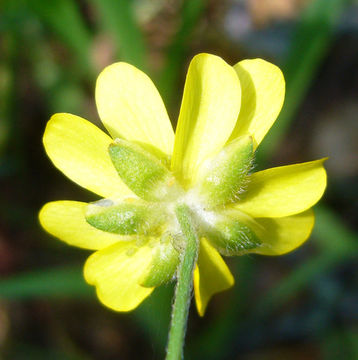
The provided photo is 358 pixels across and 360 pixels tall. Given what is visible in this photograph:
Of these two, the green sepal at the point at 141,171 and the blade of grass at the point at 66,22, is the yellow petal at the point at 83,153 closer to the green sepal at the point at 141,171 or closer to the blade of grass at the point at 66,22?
the green sepal at the point at 141,171

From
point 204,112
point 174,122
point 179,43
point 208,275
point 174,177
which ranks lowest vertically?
point 174,122

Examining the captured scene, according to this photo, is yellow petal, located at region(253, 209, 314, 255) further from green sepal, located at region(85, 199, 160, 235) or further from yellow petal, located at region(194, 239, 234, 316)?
green sepal, located at region(85, 199, 160, 235)

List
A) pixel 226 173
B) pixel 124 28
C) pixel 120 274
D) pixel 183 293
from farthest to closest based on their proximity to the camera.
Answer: pixel 124 28 → pixel 120 274 → pixel 226 173 → pixel 183 293

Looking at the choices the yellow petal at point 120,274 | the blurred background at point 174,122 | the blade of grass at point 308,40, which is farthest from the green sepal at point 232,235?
the blade of grass at point 308,40

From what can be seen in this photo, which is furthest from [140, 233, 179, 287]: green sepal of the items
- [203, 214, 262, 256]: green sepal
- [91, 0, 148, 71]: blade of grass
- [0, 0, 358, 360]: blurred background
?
[91, 0, 148, 71]: blade of grass

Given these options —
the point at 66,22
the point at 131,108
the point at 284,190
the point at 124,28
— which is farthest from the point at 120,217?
the point at 66,22

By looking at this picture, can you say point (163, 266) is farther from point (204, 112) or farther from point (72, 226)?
point (204, 112)

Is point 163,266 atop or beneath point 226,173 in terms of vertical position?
beneath
